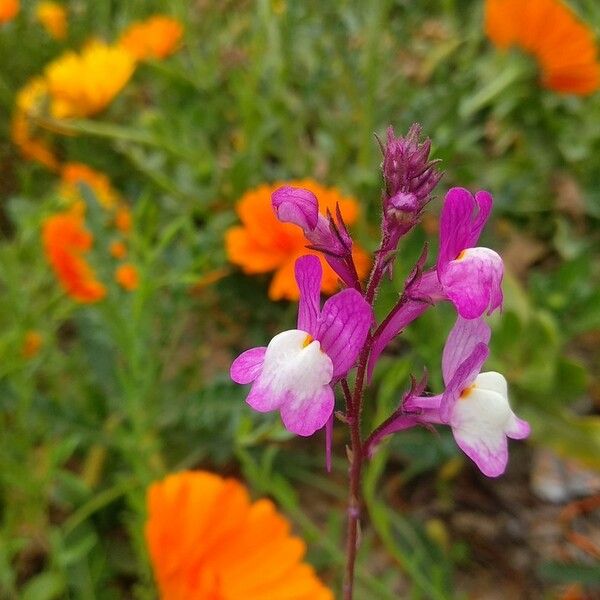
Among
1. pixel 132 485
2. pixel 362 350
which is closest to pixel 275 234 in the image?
pixel 132 485

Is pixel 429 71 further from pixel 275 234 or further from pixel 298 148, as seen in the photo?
pixel 275 234

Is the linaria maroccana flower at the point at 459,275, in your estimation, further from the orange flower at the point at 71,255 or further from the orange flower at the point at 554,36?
the orange flower at the point at 554,36

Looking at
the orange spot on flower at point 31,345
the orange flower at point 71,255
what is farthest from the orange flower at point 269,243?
the orange spot on flower at point 31,345

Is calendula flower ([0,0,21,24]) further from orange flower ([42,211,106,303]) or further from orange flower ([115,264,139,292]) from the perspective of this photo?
orange flower ([115,264,139,292])

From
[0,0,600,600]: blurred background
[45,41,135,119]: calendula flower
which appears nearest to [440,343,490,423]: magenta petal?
[0,0,600,600]: blurred background

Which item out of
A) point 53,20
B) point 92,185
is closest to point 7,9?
point 53,20

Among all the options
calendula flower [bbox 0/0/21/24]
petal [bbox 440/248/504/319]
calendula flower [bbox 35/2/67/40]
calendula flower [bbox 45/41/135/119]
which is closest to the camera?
petal [bbox 440/248/504/319]

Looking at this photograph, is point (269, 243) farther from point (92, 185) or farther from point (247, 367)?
point (247, 367)
